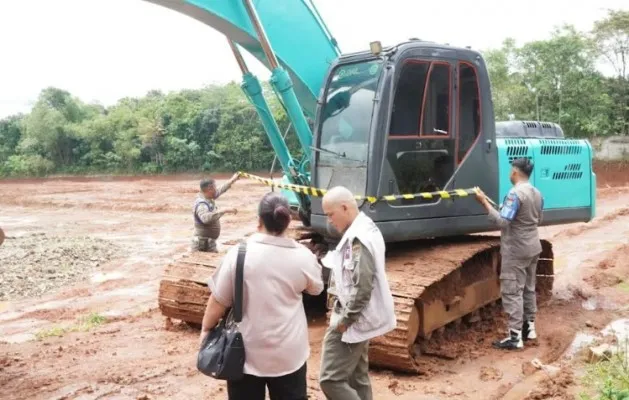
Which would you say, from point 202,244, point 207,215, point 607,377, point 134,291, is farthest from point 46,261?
point 607,377

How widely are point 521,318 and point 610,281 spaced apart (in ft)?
13.0

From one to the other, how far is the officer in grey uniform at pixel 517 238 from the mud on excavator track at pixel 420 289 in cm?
36

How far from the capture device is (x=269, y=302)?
307 centimetres

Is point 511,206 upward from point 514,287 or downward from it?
upward

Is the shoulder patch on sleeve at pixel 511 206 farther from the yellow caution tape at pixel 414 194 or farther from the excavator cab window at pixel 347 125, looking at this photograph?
the excavator cab window at pixel 347 125

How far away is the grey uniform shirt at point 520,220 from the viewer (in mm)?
5613

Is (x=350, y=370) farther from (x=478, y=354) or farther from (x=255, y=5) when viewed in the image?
(x=255, y=5)

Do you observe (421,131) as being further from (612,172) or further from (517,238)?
(612,172)

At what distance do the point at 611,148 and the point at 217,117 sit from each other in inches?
748

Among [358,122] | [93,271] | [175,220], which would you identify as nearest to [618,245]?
[358,122]

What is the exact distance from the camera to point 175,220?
19.0 m

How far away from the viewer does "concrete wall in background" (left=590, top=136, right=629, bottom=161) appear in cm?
2428

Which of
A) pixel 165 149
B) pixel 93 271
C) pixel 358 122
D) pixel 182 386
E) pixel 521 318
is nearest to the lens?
pixel 182 386

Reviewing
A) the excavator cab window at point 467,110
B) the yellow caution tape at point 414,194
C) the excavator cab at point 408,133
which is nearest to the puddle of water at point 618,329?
the excavator cab at point 408,133
